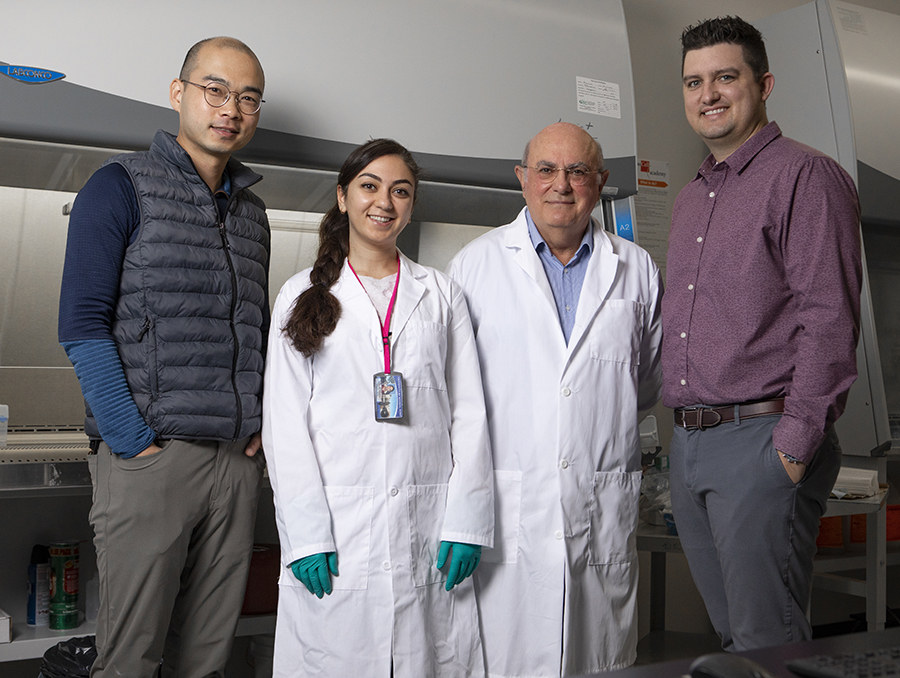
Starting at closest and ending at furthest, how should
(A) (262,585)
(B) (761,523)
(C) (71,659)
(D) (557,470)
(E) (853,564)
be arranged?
(B) (761,523), (D) (557,470), (C) (71,659), (A) (262,585), (E) (853,564)

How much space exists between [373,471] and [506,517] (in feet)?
1.07

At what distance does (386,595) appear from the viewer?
140 centimetres

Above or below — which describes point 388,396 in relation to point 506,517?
above

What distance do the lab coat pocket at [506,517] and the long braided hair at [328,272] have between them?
48cm

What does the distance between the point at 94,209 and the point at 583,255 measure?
101 cm

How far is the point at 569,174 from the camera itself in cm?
165

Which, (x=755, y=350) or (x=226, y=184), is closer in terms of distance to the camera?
(x=755, y=350)

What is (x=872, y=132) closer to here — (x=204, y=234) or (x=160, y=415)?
(x=204, y=234)

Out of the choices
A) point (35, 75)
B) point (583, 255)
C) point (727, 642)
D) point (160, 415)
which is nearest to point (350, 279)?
point (160, 415)

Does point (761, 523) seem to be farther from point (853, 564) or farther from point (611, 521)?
point (853, 564)

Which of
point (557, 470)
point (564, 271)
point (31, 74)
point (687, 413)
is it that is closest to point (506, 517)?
point (557, 470)

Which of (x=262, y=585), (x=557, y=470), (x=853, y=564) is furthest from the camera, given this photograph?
(x=853, y=564)

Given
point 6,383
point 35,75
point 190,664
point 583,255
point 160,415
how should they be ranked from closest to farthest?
1. point 160,415
2. point 190,664
3. point 35,75
4. point 583,255
5. point 6,383

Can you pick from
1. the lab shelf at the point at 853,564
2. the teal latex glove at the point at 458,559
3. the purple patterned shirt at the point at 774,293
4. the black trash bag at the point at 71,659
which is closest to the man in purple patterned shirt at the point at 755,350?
the purple patterned shirt at the point at 774,293
